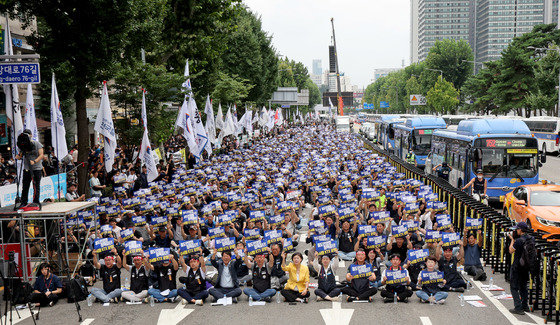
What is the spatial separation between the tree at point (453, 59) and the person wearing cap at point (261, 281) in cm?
11206

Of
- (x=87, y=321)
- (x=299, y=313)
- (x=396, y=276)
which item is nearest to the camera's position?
(x=87, y=321)

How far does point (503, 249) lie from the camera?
619 inches

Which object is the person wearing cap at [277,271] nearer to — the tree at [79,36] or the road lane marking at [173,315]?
the road lane marking at [173,315]

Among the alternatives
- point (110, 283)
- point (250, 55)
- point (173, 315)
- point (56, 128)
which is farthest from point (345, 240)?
point (250, 55)

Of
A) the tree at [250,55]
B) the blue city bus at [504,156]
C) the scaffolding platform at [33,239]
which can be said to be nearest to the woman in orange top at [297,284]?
the scaffolding platform at [33,239]

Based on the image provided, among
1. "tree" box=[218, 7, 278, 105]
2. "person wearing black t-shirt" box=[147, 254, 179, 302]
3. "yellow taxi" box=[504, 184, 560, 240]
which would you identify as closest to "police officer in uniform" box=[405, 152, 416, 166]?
"tree" box=[218, 7, 278, 105]

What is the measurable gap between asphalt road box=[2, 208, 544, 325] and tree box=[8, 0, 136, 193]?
395 inches

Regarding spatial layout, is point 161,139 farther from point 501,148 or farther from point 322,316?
point 322,316

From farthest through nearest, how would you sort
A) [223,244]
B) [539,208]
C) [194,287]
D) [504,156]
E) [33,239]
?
[504,156], [539,208], [33,239], [223,244], [194,287]

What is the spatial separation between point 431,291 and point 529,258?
8.00 ft

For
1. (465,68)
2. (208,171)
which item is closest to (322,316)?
(208,171)

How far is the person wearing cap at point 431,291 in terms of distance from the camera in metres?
13.1

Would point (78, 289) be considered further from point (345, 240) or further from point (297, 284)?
point (345, 240)

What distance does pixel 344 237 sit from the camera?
56.1ft
